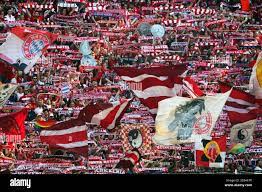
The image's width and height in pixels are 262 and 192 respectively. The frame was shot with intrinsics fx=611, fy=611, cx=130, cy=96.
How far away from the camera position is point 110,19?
750cm

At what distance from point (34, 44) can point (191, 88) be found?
79.0 inches

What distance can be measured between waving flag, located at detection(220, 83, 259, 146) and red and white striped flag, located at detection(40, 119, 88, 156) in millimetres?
1824

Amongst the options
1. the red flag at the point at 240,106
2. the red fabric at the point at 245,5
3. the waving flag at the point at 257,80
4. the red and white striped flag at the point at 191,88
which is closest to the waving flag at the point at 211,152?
the red flag at the point at 240,106

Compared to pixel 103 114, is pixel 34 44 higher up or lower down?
higher up

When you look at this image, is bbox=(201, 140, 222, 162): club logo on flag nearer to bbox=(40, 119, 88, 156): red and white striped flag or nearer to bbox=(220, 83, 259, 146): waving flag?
bbox=(220, 83, 259, 146): waving flag

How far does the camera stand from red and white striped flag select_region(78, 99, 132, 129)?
7.49 metres

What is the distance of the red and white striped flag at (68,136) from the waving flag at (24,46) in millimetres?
801

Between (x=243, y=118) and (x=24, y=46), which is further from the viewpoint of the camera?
(x=243, y=118)

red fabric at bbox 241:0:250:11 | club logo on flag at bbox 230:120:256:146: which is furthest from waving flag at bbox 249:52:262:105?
red fabric at bbox 241:0:250:11

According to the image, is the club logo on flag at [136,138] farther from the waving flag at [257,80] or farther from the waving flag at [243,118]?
the waving flag at [257,80]

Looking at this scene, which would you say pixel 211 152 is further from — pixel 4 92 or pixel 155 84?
pixel 4 92

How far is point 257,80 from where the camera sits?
7648mm

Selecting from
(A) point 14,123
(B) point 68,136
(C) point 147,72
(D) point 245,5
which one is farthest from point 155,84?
(A) point 14,123
